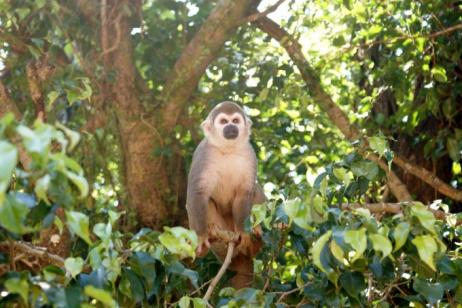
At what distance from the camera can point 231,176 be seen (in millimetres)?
6270

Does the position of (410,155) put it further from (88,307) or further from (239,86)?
(88,307)

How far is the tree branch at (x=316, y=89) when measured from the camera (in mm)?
6449

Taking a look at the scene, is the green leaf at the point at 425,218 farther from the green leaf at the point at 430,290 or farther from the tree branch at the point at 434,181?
the tree branch at the point at 434,181

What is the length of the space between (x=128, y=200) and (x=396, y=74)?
9.14 feet

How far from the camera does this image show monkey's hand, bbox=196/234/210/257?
18.7 feet

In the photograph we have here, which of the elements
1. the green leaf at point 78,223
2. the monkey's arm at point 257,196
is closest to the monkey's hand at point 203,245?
the monkey's arm at point 257,196

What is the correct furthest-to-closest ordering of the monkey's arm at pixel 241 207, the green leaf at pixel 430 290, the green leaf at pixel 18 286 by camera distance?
the monkey's arm at pixel 241 207
the green leaf at pixel 430 290
the green leaf at pixel 18 286

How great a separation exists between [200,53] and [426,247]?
4.17 meters

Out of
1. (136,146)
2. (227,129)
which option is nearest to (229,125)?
(227,129)

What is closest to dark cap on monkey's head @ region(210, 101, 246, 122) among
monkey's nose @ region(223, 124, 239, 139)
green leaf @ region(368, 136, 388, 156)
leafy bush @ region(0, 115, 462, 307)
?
monkey's nose @ region(223, 124, 239, 139)

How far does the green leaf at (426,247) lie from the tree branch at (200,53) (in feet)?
13.5

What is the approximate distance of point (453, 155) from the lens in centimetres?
629

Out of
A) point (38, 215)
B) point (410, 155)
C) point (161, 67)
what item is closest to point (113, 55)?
point (161, 67)

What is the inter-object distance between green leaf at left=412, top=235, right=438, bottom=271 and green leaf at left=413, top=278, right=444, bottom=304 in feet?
1.66
